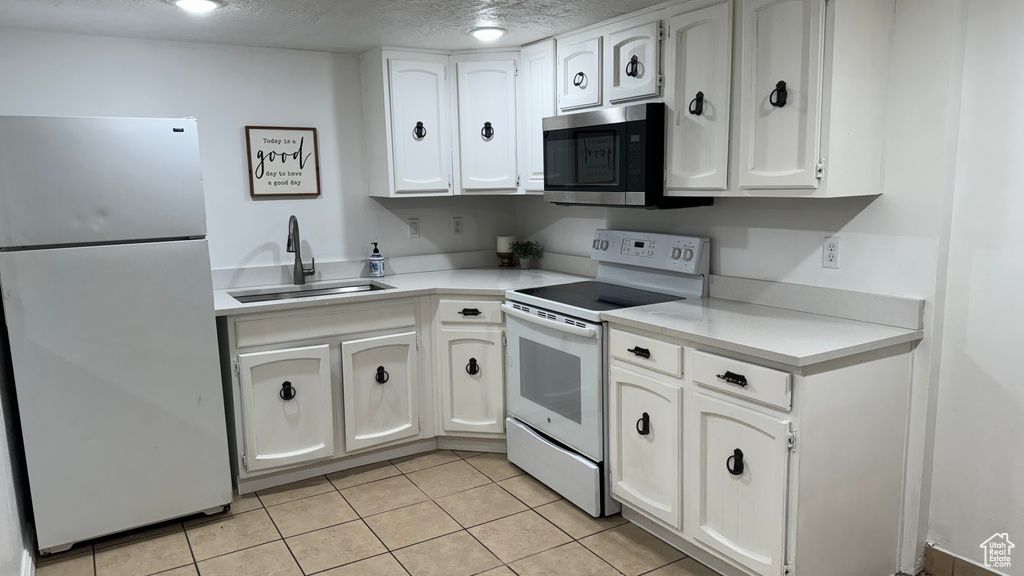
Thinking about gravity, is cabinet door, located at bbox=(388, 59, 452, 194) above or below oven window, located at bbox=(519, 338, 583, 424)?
above

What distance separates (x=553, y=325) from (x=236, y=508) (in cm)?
156

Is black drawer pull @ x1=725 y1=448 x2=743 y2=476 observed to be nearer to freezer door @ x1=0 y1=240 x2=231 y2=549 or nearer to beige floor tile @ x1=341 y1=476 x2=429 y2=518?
beige floor tile @ x1=341 y1=476 x2=429 y2=518

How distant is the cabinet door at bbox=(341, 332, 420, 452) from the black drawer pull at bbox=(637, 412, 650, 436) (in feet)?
4.13

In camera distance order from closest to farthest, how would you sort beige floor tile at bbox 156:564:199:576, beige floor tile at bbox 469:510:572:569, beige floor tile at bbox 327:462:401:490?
1. beige floor tile at bbox 156:564:199:576
2. beige floor tile at bbox 469:510:572:569
3. beige floor tile at bbox 327:462:401:490

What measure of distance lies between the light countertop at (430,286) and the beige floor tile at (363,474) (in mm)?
826

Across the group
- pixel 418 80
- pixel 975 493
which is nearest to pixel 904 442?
pixel 975 493

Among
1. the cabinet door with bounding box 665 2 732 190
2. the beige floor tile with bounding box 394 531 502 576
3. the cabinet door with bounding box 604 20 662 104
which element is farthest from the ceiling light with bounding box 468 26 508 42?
the beige floor tile with bounding box 394 531 502 576

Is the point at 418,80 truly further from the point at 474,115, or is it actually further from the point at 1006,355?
the point at 1006,355

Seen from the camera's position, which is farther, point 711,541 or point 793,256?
point 793,256

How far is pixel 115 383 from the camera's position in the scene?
261 centimetres

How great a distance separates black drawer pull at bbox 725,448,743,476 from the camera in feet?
7.11

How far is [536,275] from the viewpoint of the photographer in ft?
12.1

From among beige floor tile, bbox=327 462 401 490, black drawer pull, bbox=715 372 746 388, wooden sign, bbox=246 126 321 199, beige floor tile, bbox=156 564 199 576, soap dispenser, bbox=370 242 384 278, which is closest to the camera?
black drawer pull, bbox=715 372 746 388

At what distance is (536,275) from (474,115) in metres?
0.88
